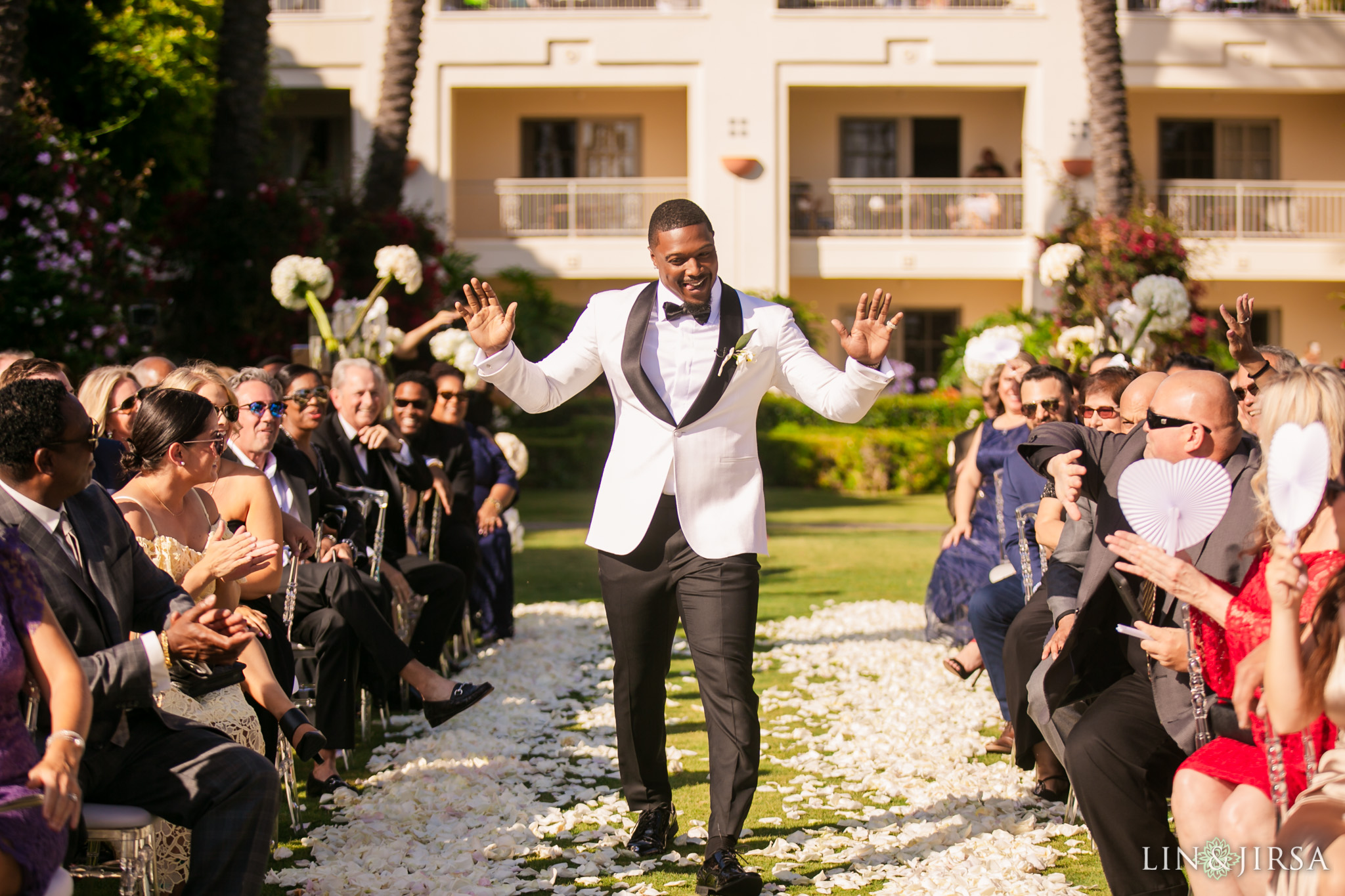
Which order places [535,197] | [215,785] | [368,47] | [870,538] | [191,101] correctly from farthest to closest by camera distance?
[535,197] < [368,47] < [191,101] < [870,538] < [215,785]

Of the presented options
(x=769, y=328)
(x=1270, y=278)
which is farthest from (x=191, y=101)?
(x=1270, y=278)

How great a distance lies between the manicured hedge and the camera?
67.5 feet

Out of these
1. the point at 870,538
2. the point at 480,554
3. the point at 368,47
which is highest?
the point at 368,47

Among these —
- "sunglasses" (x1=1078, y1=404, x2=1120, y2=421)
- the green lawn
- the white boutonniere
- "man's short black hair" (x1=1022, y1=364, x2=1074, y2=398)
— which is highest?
the white boutonniere

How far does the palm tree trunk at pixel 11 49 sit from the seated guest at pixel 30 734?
8.57 metres

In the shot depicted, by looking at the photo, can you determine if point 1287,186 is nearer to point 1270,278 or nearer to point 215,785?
point 1270,278

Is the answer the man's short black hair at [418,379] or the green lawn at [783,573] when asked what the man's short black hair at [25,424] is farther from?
the man's short black hair at [418,379]

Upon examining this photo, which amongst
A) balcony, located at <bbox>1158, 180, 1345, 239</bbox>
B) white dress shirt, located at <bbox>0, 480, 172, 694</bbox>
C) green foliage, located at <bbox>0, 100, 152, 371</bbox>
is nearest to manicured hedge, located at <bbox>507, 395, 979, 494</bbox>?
balcony, located at <bbox>1158, 180, 1345, 239</bbox>

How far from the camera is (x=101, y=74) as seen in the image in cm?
1520

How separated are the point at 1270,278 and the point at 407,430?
20.8 meters

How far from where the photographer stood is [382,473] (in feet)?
24.0

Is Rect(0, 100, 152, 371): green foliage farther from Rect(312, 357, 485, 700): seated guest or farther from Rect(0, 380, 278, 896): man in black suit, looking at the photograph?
Rect(0, 380, 278, 896): man in black suit

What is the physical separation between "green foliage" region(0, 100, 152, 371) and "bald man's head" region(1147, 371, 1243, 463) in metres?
9.46

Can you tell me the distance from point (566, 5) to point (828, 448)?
33.4ft
